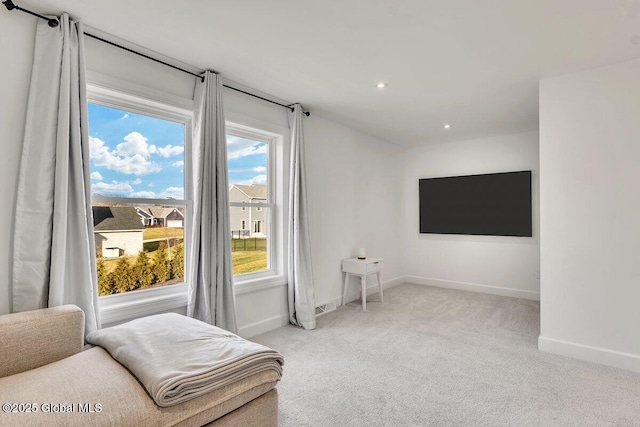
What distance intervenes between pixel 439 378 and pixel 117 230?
8.46ft

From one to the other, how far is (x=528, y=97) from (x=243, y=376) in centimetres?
354

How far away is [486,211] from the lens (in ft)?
16.3

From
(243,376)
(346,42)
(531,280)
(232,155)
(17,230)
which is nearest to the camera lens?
(243,376)

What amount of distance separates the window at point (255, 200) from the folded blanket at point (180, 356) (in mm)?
1380

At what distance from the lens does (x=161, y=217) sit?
8.82 ft

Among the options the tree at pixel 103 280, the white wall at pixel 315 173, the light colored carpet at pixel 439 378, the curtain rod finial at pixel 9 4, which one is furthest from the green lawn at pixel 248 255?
the curtain rod finial at pixel 9 4

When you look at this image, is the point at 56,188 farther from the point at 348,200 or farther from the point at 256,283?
the point at 348,200

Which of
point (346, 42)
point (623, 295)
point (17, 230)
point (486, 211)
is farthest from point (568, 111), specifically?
point (17, 230)

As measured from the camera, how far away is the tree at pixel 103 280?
2357mm

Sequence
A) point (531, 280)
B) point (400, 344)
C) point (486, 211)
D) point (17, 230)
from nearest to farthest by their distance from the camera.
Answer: point (17, 230) → point (400, 344) → point (531, 280) → point (486, 211)

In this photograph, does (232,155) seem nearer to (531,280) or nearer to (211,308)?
(211,308)

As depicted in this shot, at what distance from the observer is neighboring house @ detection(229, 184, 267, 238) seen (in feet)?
10.7

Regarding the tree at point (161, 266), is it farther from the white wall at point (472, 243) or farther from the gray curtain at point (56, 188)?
the white wall at point (472, 243)

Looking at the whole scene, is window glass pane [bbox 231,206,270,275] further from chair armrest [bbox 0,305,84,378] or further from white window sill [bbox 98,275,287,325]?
chair armrest [bbox 0,305,84,378]
